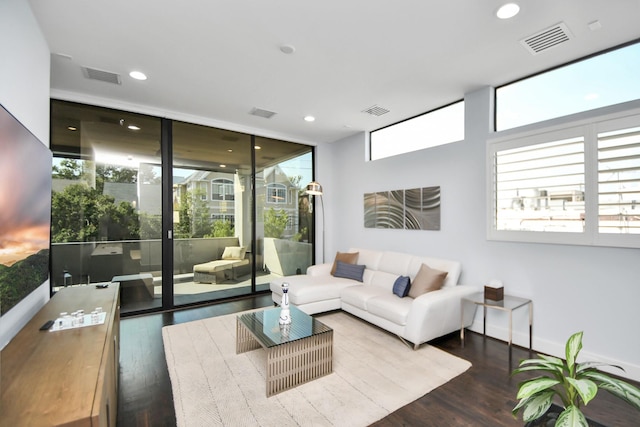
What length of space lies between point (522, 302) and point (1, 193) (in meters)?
4.14

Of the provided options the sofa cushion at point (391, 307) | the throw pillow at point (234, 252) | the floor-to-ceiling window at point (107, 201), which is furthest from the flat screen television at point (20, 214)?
the sofa cushion at point (391, 307)

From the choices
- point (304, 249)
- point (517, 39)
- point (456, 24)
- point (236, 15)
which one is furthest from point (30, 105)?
point (304, 249)

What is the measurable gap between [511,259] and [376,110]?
259 cm

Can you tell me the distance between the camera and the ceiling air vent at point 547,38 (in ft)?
7.81

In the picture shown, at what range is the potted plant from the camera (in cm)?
94

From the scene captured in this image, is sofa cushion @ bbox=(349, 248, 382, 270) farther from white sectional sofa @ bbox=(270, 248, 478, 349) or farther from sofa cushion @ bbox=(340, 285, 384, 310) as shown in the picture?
sofa cushion @ bbox=(340, 285, 384, 310)

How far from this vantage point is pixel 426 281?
3445 millimetres

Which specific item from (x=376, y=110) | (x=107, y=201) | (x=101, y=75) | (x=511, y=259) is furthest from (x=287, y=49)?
(x=511, y=259)

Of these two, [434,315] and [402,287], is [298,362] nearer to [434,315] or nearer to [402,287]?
[434,315]

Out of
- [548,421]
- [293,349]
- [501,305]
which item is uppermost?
[548,421]

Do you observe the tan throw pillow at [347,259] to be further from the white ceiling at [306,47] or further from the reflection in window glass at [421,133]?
the white ceiling at [306,47]

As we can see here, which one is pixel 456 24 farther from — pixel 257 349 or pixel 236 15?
pixel 257 349

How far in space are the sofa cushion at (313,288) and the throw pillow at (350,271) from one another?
0.36 feet

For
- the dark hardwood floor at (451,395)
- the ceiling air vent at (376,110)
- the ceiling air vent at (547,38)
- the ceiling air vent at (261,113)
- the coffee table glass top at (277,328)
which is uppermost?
the ceiling air vent at (261,113)
